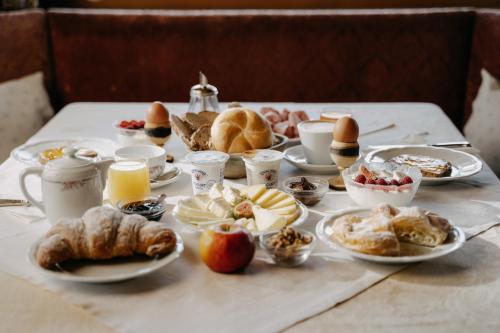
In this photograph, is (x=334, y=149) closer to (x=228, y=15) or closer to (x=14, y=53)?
(x=228, y=15)

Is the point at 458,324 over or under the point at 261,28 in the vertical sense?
under

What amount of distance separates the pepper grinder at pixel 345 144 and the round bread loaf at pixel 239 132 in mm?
199

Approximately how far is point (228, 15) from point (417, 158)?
1.66 metres

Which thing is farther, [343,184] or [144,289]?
[343,184]

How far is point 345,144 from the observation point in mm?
1506

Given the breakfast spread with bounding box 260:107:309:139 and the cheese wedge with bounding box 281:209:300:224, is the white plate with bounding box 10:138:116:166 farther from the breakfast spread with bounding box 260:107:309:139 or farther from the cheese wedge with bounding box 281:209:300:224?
the cheese wedge with bounding box 281:209:300:224

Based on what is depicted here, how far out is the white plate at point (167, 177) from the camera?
1.52 metres

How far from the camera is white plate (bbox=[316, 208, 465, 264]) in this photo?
107 centimetres

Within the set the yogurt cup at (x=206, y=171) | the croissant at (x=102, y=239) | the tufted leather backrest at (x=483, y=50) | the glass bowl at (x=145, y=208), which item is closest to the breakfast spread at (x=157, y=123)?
the yogurt cup at (x=206, y=171)

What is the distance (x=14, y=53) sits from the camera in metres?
2.95

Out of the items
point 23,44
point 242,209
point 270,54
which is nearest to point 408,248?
point 242,209

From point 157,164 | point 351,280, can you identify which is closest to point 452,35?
point 157,164

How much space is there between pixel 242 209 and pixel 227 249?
22 centimetres

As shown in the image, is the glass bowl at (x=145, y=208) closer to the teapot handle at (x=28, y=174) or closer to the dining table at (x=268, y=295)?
the dining table at (x=268, y=295)
